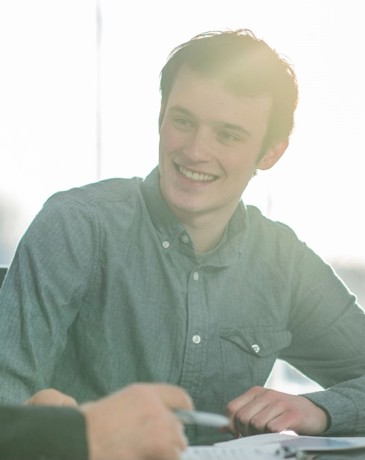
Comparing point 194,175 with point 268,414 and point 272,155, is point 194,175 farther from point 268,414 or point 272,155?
point 268,414

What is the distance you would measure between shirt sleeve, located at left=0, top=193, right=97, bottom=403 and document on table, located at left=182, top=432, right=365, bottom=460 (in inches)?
13.5

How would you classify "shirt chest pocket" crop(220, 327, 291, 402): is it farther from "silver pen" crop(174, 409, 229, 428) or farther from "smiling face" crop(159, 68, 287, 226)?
"silver pen" crop(174, 409, 229, 428)

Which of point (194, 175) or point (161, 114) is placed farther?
point (161, 114)

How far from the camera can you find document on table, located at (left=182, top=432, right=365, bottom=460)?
0.91 metres

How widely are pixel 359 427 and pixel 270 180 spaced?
6.65 feet

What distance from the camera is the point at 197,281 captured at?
1468 millimetres

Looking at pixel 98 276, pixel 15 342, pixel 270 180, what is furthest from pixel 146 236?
pixel 270 180

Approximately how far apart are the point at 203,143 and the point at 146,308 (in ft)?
1.12

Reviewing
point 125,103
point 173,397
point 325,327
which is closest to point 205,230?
point 325,327

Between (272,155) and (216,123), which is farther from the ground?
(216,123)

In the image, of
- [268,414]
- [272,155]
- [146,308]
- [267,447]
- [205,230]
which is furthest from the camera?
[272,155]

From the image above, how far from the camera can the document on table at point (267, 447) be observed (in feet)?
2.98

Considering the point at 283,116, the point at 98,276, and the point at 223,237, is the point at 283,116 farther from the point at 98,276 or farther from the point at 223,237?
the point at 98,276

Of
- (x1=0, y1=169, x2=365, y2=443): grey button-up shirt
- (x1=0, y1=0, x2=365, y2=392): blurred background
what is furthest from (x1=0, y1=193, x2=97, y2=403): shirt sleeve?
(x1=0, y1=0, x2=365, y2=392): blurred background
